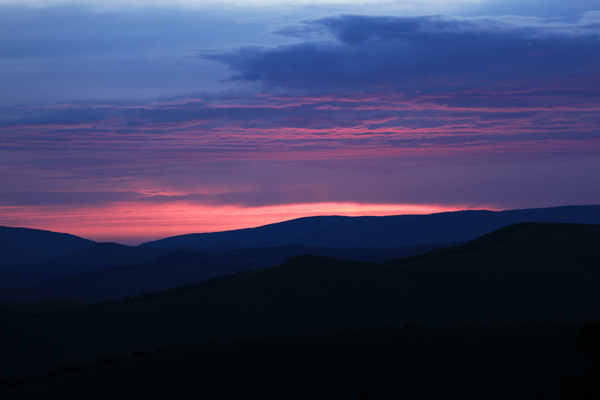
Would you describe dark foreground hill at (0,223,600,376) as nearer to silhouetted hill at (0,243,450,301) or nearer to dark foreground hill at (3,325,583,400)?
dark foreground hill at (3,325,583,400)

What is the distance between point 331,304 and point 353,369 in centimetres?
3198

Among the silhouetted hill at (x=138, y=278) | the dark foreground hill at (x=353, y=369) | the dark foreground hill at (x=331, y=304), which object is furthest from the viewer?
the silhouetted hill at (x=138, y=278)

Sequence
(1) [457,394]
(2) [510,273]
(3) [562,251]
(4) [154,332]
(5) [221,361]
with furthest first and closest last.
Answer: (3) [562,251] < (2) [510,273] < (4) [154,332] < (5) [221,361] < (1) [457,394]

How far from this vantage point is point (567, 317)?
181 ft

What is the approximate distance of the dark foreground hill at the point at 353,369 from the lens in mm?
27859

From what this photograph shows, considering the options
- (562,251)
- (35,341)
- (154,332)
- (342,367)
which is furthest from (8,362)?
(562,251)

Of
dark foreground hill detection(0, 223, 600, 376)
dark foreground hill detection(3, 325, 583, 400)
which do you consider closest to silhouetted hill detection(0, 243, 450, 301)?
dark foreground hill detection(0, 223, 600, 376)

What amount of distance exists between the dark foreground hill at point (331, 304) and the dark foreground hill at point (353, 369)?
18847 mm

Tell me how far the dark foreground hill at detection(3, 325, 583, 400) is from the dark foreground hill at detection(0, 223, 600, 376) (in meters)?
18.8

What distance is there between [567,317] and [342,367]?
111ft

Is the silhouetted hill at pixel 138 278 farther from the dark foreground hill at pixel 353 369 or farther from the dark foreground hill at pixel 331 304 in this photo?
the dark foreground hill at pixel 353 369

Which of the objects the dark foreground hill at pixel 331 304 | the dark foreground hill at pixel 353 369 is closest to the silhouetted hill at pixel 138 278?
the dark foreground hill at pixel 331 304

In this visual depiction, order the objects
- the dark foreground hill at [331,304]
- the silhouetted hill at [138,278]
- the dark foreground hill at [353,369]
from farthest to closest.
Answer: the silhouetted hill at [138,278] < the dark foreground hill at [331,304] < the dark foreground hill at [353,369]

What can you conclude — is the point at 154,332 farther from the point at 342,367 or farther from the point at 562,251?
the point at 562,251
